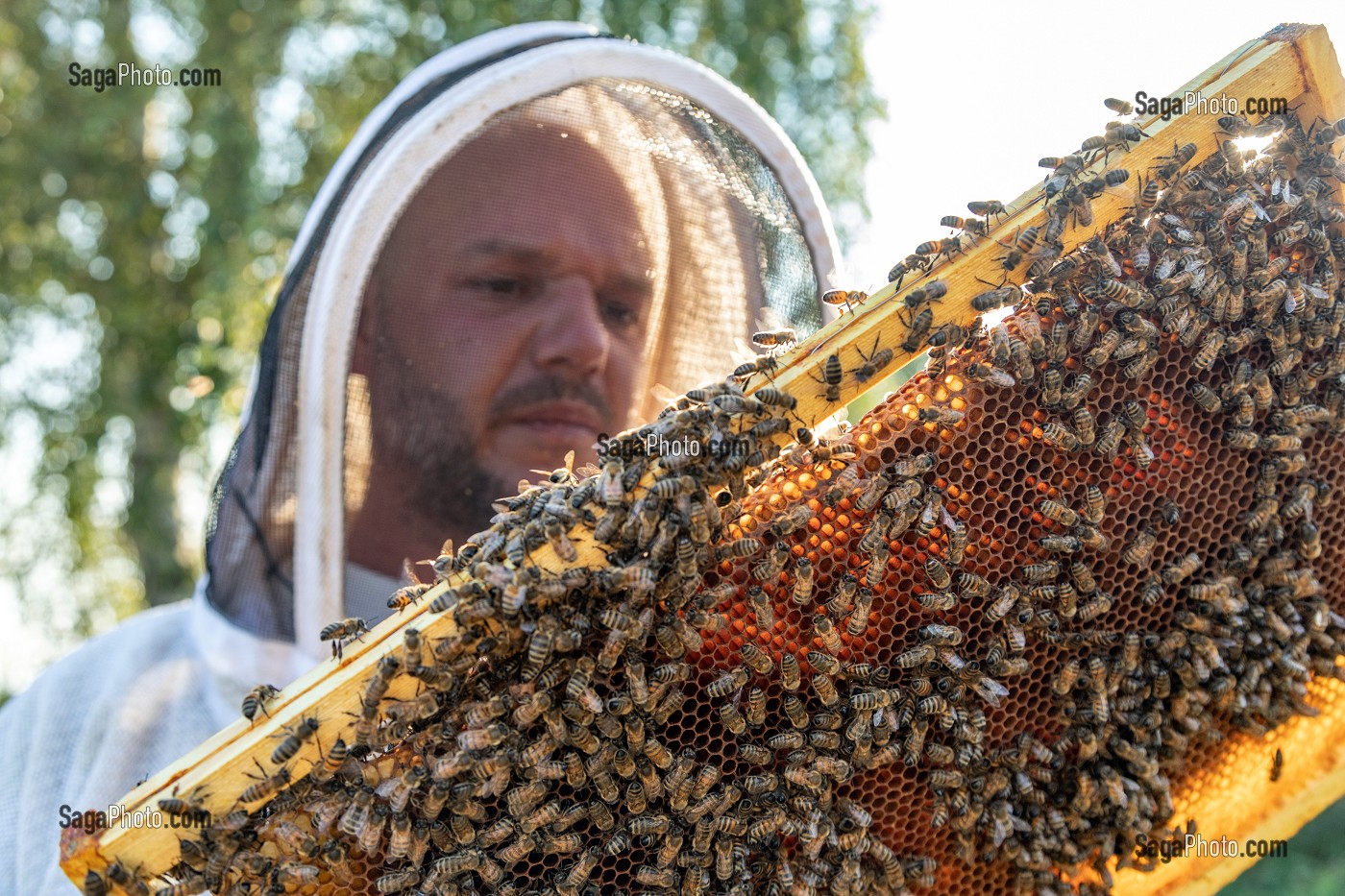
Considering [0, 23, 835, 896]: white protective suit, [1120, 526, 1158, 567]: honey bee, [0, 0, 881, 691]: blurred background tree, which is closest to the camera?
[1120, 526, 1158, 567]: honey bee

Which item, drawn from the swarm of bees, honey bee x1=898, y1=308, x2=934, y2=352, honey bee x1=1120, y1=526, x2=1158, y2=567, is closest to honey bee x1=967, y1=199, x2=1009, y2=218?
the swarm of bees

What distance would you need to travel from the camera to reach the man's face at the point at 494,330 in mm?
3508

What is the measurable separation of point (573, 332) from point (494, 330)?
282 millimetres

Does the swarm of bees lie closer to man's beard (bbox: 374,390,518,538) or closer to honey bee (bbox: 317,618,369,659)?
honey bee (bbox: 317,618,369,659)

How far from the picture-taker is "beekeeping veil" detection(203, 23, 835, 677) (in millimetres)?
3162

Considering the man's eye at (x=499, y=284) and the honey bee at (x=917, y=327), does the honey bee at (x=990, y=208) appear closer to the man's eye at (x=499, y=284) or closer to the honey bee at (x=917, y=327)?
the honey bee at (x=917, y=327)

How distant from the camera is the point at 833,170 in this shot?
11781mm

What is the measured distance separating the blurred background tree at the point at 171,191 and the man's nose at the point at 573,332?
313 inches

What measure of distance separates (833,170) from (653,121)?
867 centimetres

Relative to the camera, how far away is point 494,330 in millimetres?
3545

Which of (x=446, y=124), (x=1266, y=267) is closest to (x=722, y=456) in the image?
(x=1266, y=267)

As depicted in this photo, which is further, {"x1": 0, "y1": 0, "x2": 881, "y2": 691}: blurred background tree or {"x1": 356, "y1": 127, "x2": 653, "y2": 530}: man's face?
{"x1": 0, "y1": 0, "x2": 881, "y2": 691}: blurred background tree

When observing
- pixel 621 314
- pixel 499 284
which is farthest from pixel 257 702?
pixel 621 314

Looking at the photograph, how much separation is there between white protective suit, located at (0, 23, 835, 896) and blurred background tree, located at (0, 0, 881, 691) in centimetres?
766
